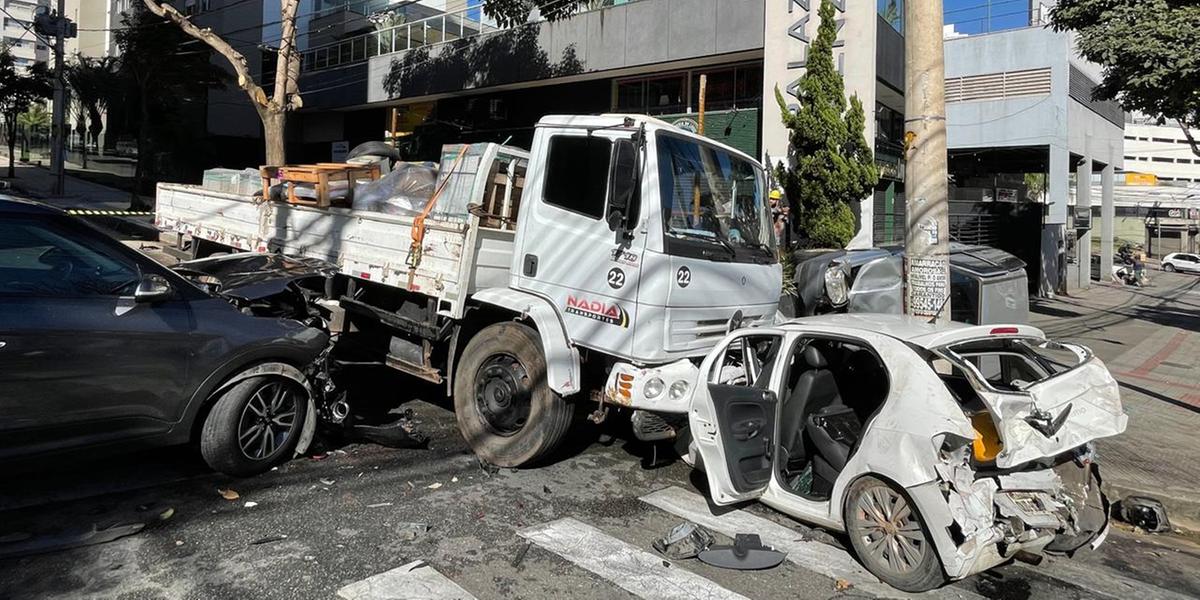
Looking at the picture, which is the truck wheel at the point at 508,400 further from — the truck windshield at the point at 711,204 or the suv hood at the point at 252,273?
the suv hood at the point at 252,273

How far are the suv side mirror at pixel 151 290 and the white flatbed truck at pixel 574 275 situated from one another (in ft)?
6.70

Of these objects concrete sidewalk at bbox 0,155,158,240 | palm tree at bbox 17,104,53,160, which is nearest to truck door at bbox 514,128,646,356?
concrete sidewalk at bbox 0,155,158,240

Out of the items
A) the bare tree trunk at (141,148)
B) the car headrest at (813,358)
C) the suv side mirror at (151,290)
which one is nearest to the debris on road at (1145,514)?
the car headrest at (813,358)

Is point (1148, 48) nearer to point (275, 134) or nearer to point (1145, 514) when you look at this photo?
point (1145, 514)

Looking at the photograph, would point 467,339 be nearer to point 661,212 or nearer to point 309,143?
point 661,212

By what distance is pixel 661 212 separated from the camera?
213 inches

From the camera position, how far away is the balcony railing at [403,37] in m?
23.7

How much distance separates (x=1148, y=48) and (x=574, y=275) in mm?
9967

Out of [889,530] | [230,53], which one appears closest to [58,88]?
[230,53]

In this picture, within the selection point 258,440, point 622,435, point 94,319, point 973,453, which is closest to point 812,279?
point 622,435

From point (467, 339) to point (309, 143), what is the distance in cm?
2983

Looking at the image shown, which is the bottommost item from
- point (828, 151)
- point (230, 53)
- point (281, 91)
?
point (828, 151)

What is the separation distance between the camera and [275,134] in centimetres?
1441

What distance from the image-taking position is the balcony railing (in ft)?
77.6
